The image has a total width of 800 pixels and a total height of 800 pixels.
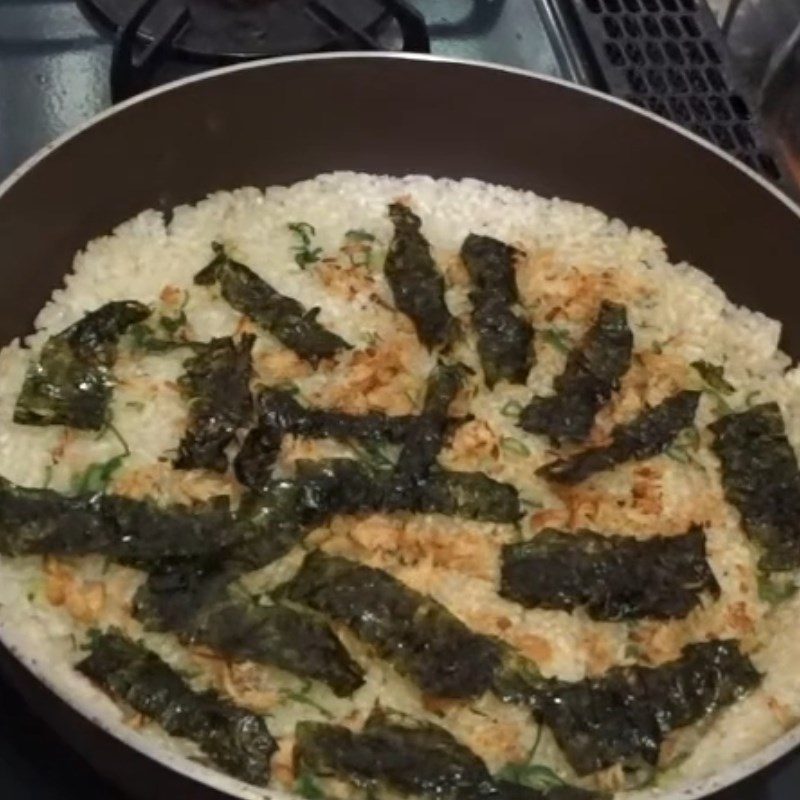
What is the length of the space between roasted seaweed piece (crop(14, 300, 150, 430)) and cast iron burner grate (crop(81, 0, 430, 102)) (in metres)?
0.33

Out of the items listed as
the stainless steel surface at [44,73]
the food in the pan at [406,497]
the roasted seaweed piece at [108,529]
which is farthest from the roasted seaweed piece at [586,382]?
the stainless steel surface at [44,73]

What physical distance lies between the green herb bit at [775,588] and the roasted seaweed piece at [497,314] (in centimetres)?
38

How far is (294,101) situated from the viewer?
6.10ft

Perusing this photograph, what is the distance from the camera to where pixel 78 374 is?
1663 mm

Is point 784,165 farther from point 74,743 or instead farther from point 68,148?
point 74,743

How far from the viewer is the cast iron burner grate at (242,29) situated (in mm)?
1859

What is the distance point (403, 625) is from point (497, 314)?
1.61 feet

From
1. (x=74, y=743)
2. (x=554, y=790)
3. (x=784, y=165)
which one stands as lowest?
(x=74, y=743)

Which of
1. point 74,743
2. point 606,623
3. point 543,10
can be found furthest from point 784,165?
point 74,743

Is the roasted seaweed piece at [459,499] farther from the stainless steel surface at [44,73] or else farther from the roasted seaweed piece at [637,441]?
the stainless steel surface at [44,73]

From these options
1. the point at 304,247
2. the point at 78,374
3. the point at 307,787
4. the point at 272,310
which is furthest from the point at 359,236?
the point at 307,787

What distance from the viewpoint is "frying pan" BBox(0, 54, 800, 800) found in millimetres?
1728

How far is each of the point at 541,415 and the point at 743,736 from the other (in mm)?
453

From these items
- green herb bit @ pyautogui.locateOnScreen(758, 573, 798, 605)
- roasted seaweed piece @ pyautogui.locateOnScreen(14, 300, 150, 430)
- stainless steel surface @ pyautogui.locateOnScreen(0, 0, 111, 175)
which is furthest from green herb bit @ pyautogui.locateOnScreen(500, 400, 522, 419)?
stainless steel surface @ pyautogui.locateOnScreen(0, 0, 111, 175)
